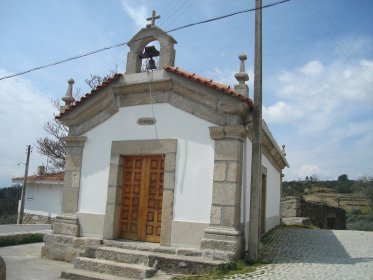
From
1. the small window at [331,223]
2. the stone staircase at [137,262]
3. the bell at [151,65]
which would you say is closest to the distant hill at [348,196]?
the small window at [331,223]

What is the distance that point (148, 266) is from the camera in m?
6.46

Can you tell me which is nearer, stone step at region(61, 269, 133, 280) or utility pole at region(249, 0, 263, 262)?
stone step at region(61, 269, 133, 280)

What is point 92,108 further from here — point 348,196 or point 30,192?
point 348,196

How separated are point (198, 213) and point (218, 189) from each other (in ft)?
2.12

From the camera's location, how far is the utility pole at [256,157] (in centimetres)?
693

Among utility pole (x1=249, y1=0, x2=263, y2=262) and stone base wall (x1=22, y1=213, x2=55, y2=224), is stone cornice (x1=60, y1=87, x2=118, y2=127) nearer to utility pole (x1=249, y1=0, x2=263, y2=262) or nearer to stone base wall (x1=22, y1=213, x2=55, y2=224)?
utility pole (x1=249, y1=0, x2=263, y2=262)

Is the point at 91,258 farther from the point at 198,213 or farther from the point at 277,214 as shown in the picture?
the point at 277,214

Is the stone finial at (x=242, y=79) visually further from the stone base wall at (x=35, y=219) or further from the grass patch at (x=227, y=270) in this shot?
the stone base wall at (x=35, y=219)

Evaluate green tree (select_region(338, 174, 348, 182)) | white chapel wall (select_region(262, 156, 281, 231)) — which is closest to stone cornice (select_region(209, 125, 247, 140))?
white chapel wall (select_region(262, 156, 281, 231))

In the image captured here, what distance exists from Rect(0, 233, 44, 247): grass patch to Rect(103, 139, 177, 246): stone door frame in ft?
14.3

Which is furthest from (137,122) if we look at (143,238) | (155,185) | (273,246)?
(273,246)

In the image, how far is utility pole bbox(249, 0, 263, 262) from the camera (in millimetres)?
6926

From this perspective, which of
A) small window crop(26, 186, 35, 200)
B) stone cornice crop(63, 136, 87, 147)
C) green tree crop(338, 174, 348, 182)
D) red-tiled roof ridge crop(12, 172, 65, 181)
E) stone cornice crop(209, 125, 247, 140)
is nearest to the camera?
stone cornice crop(209, 125, 247, 140)

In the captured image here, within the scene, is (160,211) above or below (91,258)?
above
